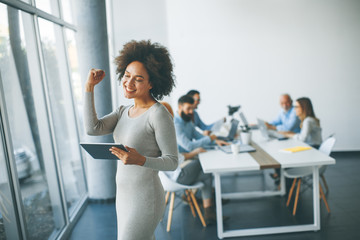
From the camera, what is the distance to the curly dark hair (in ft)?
5.67

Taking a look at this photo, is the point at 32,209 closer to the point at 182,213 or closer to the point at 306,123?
the point at 182,213

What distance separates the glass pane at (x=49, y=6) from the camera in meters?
3.26

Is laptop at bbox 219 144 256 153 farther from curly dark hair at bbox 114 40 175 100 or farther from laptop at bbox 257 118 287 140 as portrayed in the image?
curly dark hair at bbox 114 40 175 100

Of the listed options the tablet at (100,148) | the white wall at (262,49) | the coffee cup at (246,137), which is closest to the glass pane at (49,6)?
the tablet at (100,148)

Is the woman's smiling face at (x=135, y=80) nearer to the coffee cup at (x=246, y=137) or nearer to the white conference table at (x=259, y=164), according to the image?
the white conference table at (x=259, y=164)

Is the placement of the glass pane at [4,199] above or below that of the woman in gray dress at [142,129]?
below

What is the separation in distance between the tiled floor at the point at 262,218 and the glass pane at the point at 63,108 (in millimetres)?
445

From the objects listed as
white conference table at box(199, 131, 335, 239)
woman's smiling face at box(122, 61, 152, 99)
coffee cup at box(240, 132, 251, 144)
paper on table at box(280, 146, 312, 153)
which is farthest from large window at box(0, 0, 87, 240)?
paper on table at box(280, 146, 312, 153)

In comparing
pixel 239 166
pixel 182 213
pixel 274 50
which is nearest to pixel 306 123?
pixel 239 166

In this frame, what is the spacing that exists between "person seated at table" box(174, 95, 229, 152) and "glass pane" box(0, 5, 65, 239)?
1.51 metres

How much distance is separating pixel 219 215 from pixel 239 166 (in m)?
0.64

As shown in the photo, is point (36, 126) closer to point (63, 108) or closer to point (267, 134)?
point (63, 108)

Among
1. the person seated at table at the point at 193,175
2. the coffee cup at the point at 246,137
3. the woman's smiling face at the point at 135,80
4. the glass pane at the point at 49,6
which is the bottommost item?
the person seated at table at the point at 193,175

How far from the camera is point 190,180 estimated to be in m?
3.54
